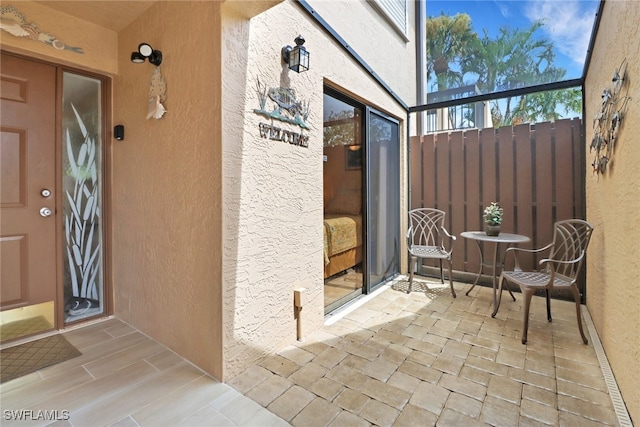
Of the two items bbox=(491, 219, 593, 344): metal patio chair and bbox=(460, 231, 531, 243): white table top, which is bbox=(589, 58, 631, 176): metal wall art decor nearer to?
bbox=(491, 219, 593, 344): metal patio chair

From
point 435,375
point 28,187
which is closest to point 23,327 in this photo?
point 28,187

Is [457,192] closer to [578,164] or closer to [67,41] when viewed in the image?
[578,164]

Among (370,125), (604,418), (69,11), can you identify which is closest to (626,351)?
(604,418)

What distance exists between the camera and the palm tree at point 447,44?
9.78 metres

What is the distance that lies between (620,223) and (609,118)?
2.85 ft

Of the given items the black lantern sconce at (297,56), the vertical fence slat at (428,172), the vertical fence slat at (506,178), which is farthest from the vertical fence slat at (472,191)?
the black lantern sconce at (297,56)

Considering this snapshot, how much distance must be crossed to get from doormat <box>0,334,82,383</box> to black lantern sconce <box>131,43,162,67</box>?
231 centimetres

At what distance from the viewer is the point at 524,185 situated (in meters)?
3.90

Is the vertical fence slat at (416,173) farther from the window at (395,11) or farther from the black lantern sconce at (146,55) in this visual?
the black lantern sconce at (146,55)

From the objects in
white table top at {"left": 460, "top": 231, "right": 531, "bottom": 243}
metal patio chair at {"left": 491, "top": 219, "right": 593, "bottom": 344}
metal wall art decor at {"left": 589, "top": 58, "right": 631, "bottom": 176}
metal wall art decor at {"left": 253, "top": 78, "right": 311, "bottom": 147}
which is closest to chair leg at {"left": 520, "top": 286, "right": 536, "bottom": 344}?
metal patio chair at {"left": 491, "top": 219, "right": 593, "bottom": 344}

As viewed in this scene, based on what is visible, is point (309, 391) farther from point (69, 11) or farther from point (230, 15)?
point (69, 11)

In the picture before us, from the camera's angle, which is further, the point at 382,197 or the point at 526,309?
the point at 382,197

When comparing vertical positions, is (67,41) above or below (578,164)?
above

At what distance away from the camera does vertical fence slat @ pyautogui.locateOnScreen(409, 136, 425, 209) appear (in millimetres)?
4652
